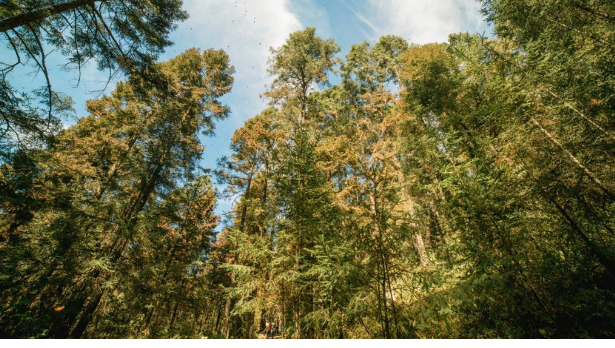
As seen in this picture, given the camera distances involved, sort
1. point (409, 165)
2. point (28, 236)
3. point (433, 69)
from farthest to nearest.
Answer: point (409, 165)
point (433, 69)
point (28, 236)

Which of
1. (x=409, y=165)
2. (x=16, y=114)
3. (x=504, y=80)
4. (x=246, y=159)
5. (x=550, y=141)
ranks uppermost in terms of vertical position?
(x=246, y=159)

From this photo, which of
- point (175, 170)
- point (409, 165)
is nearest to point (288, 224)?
point (175, 170)

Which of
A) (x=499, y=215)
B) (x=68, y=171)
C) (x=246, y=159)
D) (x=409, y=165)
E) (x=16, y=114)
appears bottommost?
(x=499, y=215)

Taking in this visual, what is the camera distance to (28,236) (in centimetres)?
903

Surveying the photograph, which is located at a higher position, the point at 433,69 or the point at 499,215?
the point at 433,69

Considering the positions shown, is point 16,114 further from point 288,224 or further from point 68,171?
point 288,224

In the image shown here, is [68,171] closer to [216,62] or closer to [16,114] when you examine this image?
[16,114]

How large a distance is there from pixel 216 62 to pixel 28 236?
489 inches

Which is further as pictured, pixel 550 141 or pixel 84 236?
pixel 84 236

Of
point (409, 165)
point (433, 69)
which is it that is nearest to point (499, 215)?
point (409, 165)

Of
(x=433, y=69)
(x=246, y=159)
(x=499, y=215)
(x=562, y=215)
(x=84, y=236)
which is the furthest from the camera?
(x=246, y=159)

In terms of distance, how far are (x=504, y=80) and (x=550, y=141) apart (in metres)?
2.34

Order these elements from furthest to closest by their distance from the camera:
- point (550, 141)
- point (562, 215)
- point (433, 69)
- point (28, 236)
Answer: point (433, 69), point (28, 236), point (550, 141), point (562, 215)

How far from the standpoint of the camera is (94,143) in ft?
38.2
